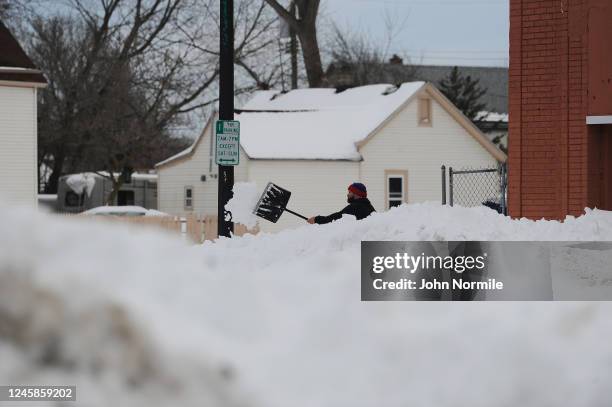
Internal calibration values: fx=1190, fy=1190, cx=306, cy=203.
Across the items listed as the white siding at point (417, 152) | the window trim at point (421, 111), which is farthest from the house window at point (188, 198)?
the window trim at point (421, 111)

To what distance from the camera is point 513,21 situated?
551 inches

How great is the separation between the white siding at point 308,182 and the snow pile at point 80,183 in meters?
11.5

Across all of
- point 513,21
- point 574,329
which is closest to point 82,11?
point 513,21

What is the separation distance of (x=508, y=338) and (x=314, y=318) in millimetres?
1127

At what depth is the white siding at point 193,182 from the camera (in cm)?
4031

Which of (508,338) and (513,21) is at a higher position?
(513,21)

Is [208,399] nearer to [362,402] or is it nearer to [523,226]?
[362,402]

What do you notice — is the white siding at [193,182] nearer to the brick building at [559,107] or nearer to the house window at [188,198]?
the house window at [188,198]

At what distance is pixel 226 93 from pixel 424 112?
2697 centimetres

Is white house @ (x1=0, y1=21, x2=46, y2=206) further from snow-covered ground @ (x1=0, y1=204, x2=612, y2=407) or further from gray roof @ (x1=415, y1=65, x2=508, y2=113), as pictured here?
gray roof @ (x1=415, y1=65, x2=508, y2=113)

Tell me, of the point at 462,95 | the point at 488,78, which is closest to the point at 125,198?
the point at 462,95

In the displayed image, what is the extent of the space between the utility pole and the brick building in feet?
11.0

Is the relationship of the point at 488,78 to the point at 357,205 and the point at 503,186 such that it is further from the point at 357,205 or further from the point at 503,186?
the point at 357,205

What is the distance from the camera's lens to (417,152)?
39.4m
